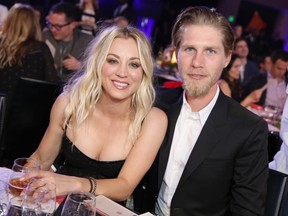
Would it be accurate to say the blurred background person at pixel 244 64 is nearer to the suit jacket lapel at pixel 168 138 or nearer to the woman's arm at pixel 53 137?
the suit jacket lapel at pixel 168 138

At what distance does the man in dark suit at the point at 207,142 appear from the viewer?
196 centimetres

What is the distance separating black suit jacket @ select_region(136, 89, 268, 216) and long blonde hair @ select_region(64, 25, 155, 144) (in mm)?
324

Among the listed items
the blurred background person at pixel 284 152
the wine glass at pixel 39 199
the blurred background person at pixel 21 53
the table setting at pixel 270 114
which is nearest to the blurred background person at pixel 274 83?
the table setting at pixel 270 114

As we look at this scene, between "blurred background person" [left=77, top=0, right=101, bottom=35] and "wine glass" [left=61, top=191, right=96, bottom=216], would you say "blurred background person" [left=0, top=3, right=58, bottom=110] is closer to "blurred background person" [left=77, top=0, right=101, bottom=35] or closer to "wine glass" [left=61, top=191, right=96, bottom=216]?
"blurred background person" [left=77, top=0, right=101, bottom=35]

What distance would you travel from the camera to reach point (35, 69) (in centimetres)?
367

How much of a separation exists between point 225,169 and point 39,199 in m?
1.00

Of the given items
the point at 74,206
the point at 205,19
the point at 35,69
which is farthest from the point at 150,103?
the point at 35,69

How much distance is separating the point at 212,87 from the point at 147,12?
9.68m

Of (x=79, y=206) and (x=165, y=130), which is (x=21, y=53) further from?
(x=79, y=206)

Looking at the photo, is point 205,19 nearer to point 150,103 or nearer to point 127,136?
point 150,103

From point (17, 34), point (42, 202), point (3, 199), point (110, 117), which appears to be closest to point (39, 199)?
point (42, 202)

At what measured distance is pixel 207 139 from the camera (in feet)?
6.61

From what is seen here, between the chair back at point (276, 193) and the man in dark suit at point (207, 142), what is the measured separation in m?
0.03

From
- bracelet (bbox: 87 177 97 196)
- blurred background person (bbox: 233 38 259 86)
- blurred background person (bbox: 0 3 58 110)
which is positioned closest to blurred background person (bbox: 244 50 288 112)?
blurred background person (bbox: 233 38 259 86)
